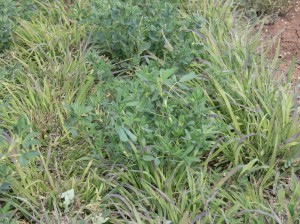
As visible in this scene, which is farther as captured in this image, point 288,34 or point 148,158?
point 288,34

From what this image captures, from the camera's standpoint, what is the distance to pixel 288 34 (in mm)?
4137

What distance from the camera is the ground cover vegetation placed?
2.46 metres

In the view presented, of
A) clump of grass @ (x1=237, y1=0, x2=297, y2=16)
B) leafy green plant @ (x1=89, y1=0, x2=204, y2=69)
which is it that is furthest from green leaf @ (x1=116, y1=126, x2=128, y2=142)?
clump of grass @ (x1=237, y1=0, x2=297, y2=16)

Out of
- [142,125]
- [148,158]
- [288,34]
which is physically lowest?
[288,34]

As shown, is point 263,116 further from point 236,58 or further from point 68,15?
point 68,15

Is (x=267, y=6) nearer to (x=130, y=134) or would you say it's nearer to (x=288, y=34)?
(x=288, y=34)

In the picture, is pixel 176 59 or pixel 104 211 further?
pixel 176 59

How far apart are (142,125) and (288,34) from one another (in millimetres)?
2033

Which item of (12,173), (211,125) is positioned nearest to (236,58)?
(211,125)

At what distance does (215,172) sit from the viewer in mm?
2689

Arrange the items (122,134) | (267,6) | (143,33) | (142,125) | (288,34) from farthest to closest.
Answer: (267,6), (288,34), (143,33), (142,125), (122,134)

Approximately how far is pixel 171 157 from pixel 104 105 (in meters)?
0.43

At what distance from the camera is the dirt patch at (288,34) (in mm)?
3764

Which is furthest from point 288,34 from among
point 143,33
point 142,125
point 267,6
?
point 142,125
